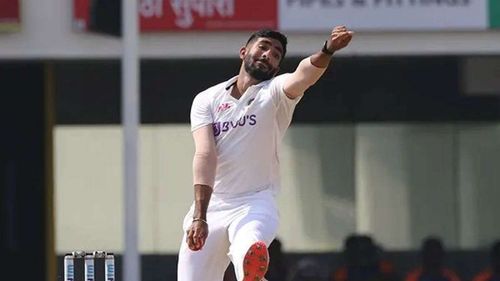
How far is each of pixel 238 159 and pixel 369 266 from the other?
7753 millimetres

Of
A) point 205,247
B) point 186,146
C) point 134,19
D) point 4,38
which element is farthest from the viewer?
point 186,146

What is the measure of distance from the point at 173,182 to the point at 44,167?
4.37 feet

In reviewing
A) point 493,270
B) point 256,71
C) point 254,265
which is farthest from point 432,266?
point 254,265

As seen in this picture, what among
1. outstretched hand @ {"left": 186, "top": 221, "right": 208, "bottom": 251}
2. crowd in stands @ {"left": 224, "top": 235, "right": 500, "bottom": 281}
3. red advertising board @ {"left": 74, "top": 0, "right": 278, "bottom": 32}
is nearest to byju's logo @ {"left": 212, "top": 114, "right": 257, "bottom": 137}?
outstretched hand @ {"left": 186, "top": 221, "right": 208, "bottom": 251}

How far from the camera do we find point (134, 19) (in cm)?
1330

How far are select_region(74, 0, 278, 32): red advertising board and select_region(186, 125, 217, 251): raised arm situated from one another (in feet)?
22.0

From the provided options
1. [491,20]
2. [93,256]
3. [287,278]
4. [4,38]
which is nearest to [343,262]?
[287,278]

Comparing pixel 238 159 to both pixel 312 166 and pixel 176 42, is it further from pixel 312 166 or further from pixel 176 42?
pixel 312 166

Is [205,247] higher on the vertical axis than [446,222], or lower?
higher

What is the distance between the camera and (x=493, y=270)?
15938 millimetres

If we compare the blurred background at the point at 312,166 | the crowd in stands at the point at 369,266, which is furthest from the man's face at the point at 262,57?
the crowd in stands at the point at 369,266

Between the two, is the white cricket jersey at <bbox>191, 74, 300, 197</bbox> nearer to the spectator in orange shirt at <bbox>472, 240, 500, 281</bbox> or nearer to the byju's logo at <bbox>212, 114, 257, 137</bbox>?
the byju's logo at <bbox>212, 114, 257, 137</bbox>

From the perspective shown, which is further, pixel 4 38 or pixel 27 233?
pixel 27 233

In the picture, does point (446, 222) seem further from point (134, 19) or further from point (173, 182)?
point (134, 19)
